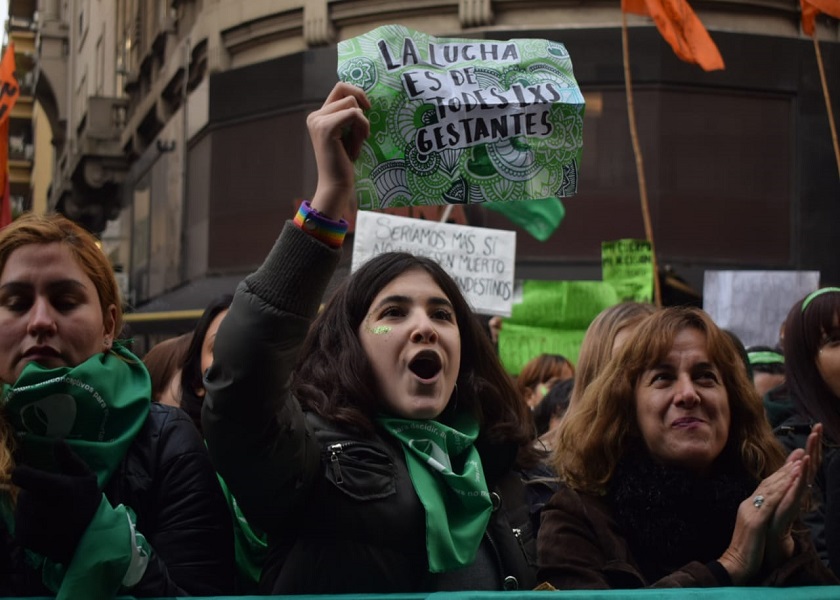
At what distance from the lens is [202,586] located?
108 inches

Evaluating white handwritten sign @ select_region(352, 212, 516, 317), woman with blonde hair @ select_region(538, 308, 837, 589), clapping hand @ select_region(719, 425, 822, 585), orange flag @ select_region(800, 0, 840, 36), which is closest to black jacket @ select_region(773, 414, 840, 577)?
woman with blonde hair @ select_region(538, 308, 837, 589)

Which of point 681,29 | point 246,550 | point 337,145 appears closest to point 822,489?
point 246,550

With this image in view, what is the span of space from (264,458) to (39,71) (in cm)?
3419

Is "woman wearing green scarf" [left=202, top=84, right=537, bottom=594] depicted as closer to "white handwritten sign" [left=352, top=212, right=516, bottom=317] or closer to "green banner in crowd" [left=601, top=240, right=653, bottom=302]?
"white handwritten sign" [left=352, top=212, right=516, bottom=317]

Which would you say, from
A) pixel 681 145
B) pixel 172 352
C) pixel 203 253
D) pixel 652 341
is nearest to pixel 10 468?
pixel 652 341

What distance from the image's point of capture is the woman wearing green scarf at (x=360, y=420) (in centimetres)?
249

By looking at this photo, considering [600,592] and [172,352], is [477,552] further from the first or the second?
[172,352]

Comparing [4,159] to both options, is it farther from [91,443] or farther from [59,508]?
[59,508]

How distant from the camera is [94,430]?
2.70 m

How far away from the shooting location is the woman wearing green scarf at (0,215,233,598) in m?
2.42

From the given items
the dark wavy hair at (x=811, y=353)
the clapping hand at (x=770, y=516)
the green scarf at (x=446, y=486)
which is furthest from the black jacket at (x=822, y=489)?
the green scarf at (x=446, y=486)

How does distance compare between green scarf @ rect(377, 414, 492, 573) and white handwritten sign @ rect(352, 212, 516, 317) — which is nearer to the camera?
green scarf @ rect(377, 414, 492, 573)

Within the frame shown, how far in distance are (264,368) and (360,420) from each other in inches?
19.7

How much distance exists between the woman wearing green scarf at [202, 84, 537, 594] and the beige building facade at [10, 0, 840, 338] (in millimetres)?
11401
